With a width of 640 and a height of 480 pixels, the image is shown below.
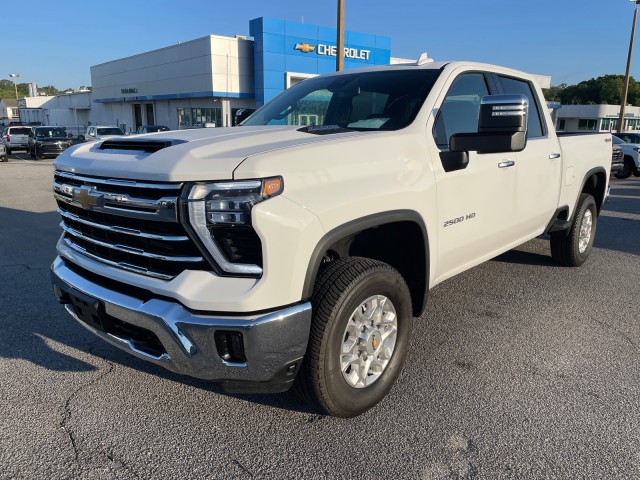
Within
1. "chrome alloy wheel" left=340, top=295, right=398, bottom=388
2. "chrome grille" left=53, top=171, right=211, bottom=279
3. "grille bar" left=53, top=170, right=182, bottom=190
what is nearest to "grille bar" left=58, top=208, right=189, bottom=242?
"chrome grille" left=53, top=171, right=211, bottom=279

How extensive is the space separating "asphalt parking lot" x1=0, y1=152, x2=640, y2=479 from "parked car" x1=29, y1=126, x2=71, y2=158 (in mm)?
25608

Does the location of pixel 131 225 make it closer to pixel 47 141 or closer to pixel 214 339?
pixel 214 339

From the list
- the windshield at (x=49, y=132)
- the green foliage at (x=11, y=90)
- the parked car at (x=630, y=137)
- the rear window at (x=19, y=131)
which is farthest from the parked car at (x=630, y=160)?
the green foliage at (x=11, y=90)

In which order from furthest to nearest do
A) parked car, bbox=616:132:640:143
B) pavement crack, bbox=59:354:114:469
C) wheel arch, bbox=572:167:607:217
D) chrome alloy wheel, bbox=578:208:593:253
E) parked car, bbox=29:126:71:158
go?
parked car, bbox=29:126:71:158 < parked car, bbox=616:132:640:143 < chrome alloy wheel, bbox=578:208:593:253 < wheel arch, bbox=572:167:607:217 < pavement crack, bbox=59:354:114:469

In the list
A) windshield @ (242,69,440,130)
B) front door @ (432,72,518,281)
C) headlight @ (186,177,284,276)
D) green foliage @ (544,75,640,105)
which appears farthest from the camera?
green foliage @ (544,75,640,105)

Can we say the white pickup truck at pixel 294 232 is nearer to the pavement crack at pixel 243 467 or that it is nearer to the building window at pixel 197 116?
the pavement crack at pixel 243 467

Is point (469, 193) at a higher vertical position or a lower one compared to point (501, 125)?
lower

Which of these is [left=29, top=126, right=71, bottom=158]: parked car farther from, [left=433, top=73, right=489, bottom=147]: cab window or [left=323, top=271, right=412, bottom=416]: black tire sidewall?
[left=323, top=271, right=412, bottom=416]: black tire sidewall

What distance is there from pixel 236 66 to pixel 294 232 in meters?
33.9

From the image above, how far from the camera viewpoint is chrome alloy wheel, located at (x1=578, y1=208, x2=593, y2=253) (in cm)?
581

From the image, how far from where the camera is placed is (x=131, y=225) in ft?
8.48

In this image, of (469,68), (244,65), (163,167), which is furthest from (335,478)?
(244,65)

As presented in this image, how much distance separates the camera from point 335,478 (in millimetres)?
2441

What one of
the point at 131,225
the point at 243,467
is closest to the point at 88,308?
the point at 131,225
